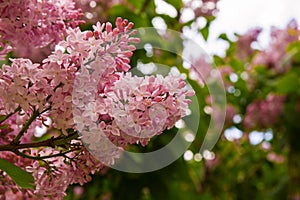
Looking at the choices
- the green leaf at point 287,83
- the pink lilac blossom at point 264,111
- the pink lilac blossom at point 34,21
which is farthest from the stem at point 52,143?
the pink lilac blossom at point 264,111

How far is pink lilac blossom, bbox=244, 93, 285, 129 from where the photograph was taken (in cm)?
284

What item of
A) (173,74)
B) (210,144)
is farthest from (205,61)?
(173,74)

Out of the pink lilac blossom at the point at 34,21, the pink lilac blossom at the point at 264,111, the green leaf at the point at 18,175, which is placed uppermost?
the pink lilac blossom at the point at 264,111

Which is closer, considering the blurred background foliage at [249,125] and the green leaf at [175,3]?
the green leaf at [175,3]

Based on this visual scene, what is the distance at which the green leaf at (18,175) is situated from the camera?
954 millimetres

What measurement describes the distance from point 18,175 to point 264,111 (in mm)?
2068

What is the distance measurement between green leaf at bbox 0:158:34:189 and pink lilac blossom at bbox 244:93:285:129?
6.53 ft

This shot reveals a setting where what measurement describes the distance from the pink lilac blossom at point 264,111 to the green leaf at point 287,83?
231 mm

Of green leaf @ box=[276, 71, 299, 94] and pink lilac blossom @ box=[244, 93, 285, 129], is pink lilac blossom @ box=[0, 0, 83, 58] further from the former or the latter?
pink lilac blossom @ box=[244, 93, 285, 129]

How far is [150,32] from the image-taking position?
1788 mm

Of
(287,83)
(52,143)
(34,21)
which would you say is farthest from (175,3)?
(52,143)

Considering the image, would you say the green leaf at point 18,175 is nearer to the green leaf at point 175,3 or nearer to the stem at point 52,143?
the stem at point 52,143

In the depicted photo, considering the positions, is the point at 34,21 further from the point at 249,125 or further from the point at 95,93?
the point at 249,125

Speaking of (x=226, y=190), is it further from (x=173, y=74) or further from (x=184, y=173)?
(x=173, y=74)
